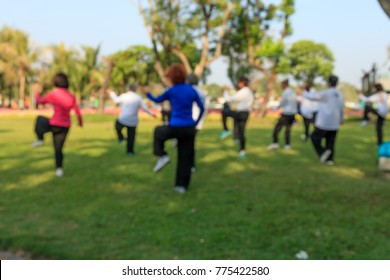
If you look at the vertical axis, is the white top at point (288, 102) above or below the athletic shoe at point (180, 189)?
above

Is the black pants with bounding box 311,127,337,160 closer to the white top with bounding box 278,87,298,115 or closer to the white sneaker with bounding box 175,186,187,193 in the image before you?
the white top with bounding box 278,87,298,115

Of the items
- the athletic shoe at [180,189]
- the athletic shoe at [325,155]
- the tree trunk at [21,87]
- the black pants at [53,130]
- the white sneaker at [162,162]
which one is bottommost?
the tree trunk at [21,87]

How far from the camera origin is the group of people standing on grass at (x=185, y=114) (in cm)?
612

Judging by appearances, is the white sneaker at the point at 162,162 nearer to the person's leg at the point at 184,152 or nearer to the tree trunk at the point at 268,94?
the person's leg at the point at 184,152

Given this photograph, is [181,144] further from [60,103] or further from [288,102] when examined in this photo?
[288,102]

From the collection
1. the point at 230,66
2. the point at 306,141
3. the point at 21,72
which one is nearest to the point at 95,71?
the point at 21,72

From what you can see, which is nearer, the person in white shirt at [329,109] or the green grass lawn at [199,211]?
the green grass lawn at [199,211]

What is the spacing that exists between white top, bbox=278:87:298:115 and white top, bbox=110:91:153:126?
344cm

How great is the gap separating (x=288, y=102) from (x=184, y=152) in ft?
17.7

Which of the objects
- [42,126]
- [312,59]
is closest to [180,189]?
[42,126]

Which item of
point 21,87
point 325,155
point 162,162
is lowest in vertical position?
point 21,87

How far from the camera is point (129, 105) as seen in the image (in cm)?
988

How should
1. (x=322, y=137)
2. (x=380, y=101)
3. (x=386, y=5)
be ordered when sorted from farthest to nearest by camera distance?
1. (x=380, y=101)
2. (x=322, y=137)
3. (x=386, y=5)

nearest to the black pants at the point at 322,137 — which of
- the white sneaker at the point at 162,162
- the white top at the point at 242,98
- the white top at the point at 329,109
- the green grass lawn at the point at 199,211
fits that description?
the white top at the point at 329,109
